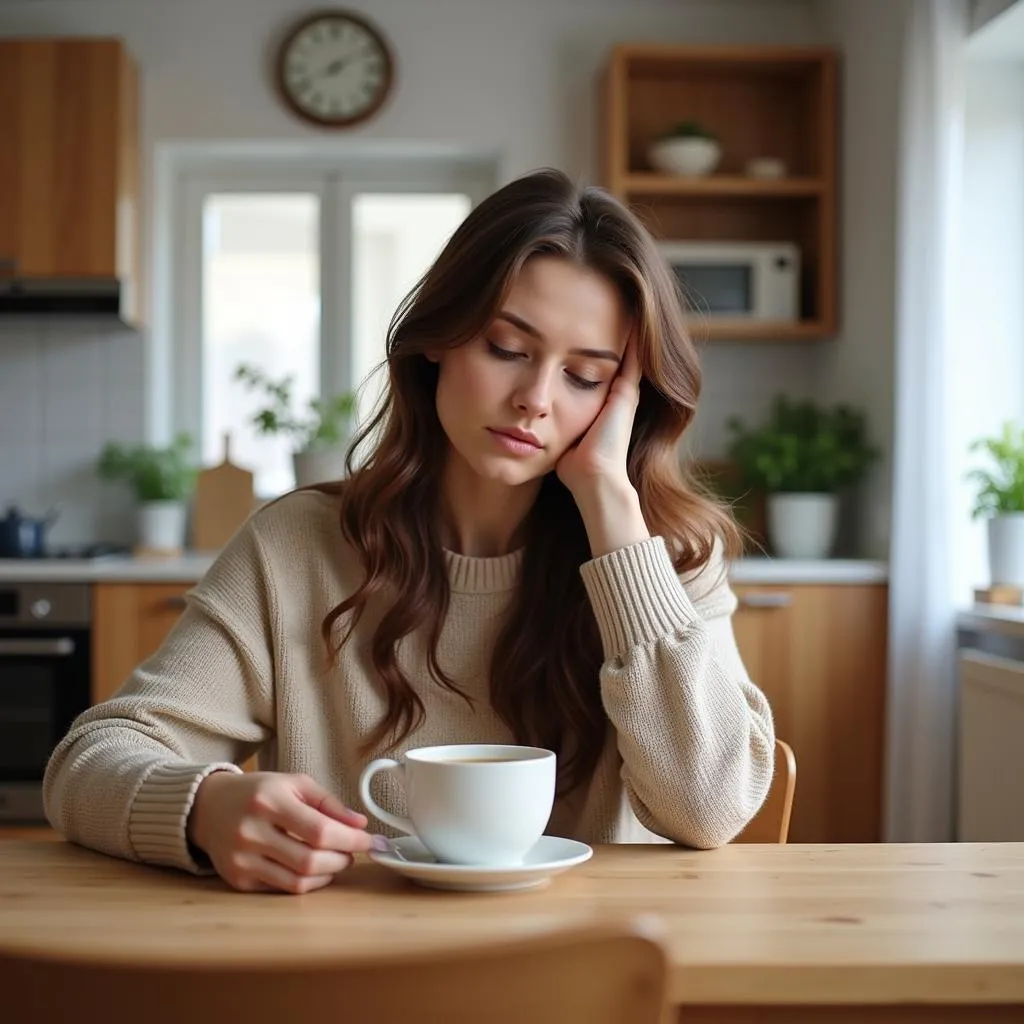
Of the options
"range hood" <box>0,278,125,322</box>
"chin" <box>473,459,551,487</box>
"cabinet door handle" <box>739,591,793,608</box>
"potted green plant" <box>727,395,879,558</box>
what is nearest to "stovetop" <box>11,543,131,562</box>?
"range hood" <box>0,278,125,322</box>

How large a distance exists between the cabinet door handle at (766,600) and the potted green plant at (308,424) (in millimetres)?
1062

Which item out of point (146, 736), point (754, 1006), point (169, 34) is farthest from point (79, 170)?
point (754, 1006)

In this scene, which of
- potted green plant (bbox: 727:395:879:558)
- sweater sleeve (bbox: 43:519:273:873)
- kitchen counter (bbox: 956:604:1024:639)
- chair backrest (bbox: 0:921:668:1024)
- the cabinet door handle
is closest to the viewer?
chair backrest (bbox: 0:921:668:1024)

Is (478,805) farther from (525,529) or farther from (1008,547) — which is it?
(1008,547)

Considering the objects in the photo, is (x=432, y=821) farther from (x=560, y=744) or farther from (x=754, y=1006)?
(x=560, y=744)

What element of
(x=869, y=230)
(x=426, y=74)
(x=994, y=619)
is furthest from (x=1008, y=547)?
(x=426, y=74)

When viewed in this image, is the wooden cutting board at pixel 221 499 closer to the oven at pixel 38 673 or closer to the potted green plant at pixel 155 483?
the potted green plant at pixel 155 483

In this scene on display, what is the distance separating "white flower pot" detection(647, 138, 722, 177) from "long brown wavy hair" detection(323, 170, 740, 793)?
93.0 inches

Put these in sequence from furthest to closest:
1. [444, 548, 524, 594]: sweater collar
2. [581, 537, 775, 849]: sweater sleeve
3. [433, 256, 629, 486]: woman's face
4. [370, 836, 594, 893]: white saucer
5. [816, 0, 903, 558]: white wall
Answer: [816, 0, 903, 558]: white wall < [444, 548, 524, 594]: sweater collar < [433, 256, 629, 486]: woman's face < [581, 537, 775, 849]: sweater sleeve < [370, 836, 594, 893]: white saucer

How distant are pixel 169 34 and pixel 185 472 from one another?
124 centimetres

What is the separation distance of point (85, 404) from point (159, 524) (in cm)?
43

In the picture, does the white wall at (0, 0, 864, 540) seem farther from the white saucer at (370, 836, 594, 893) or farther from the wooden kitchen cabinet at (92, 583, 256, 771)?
the white saucer at (370, 836, 594, 893)

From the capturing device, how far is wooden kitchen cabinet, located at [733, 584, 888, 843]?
3.21m

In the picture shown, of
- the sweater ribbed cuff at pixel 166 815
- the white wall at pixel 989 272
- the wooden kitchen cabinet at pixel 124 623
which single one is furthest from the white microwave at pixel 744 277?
the sweater ribbed cuff at pixel 166 815
